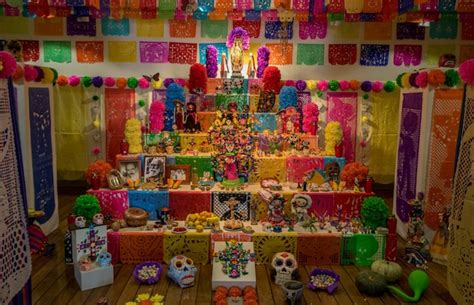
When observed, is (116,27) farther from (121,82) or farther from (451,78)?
(451,78)

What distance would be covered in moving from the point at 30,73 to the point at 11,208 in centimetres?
343

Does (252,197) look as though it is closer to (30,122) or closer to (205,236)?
(205,236)

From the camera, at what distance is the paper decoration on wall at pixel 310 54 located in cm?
898

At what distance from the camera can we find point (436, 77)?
567 centimetres

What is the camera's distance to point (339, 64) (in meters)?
9.05

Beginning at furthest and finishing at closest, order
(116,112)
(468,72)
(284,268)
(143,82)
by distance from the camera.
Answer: (116,112) → (143,82) → (284,268) → (468,72)

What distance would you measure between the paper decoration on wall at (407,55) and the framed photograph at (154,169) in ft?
18.5

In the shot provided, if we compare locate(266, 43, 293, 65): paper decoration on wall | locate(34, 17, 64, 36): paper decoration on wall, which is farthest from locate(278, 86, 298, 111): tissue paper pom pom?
locate(34, 17, 64, 36): paper decoration on wall

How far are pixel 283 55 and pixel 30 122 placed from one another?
5.14 meters

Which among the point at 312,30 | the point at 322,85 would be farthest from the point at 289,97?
the point at 312,30

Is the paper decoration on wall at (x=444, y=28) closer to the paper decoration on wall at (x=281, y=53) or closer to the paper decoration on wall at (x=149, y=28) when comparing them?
the paper decoration on wall at (x=281, y=53)

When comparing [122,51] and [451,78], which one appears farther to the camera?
[122,51]

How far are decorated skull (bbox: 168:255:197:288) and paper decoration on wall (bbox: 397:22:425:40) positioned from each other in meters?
6.78

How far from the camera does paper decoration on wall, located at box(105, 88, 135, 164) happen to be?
9117 millimetres
